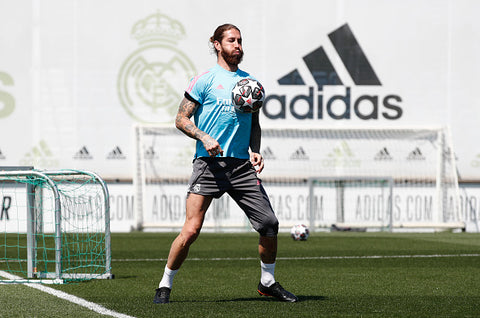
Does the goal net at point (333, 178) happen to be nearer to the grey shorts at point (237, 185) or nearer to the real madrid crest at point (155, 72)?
the real madrid crest at point (155, 72)

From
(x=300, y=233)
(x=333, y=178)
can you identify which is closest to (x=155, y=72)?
(x=333, y=178)

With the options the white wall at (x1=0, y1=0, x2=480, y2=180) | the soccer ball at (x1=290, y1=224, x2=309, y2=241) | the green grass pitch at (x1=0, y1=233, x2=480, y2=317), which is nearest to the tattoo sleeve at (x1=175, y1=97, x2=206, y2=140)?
the green grass pitch at (x1=0, y1=233, x2=480, y2=317)

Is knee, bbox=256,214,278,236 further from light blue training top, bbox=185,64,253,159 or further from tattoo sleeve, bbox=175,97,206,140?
tattoo sleeve, bbox=175,97,206,140

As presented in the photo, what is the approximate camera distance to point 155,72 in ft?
62.7

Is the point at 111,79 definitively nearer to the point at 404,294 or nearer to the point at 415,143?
the point at 415,143

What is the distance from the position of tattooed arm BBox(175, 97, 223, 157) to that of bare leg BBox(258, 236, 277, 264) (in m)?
0.80

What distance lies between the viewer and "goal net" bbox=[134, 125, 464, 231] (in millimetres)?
18656

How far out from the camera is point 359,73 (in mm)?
19281

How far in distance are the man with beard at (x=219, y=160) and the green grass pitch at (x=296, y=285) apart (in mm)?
Answer: 452

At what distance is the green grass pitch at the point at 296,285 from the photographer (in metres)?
5.61

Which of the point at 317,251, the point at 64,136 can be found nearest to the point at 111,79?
the point at 64,136

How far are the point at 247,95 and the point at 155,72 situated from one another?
44.0ft

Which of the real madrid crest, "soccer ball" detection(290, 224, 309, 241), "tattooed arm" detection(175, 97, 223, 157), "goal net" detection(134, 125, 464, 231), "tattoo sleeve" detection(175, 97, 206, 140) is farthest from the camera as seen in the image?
the real madrid crest

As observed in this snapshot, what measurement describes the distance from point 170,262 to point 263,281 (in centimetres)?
73
